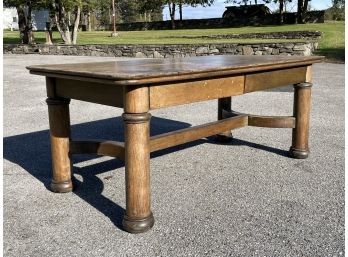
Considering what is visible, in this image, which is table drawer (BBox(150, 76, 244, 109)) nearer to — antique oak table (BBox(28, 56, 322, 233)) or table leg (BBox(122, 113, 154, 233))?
antique oak table (BBox(28, 56, 322, 233))

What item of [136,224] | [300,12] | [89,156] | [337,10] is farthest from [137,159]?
[337,10]

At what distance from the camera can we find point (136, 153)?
2160 mm

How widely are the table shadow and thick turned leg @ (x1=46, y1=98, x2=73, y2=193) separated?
0.11 metres

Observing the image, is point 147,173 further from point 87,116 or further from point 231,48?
point 231,48

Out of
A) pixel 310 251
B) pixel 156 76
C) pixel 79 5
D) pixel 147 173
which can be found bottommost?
pixel 310 251

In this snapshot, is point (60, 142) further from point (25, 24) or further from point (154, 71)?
point (25, 24)

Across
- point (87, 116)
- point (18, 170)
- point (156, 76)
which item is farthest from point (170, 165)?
point (87, 116)

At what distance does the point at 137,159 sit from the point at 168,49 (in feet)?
41.9

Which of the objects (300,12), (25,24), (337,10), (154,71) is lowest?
(154,71)

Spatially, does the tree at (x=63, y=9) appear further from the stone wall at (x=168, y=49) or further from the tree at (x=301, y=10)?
the tree at (x=301, y=10)

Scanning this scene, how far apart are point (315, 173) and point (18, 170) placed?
Answer: 7.23 feet

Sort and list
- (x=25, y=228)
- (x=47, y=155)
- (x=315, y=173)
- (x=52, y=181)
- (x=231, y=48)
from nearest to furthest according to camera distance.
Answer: (x=25, y=228) < (x=52, y=181) < (x=315, y=173) < (x=47, y=155) < (x=231, y=48)

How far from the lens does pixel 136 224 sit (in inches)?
87.6

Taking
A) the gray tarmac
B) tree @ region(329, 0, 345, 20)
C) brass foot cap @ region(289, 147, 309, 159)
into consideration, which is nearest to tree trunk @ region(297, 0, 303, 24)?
tree @ region(329, 0, 345, 20)
